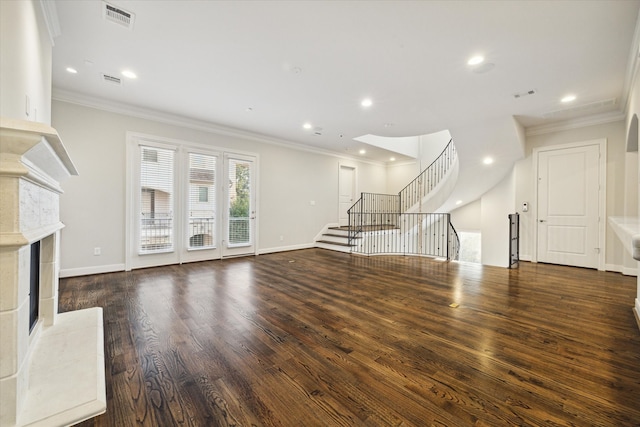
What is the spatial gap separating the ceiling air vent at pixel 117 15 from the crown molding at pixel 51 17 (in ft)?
1.28

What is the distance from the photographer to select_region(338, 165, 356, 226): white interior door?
8.66 m

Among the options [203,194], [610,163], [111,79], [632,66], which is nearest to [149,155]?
[203,194]

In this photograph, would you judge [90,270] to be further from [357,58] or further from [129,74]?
[357,58]

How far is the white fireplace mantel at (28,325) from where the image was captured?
3.90 feet

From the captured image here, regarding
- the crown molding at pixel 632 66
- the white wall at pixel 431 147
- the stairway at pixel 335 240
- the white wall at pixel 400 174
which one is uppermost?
the white wall at pixel 431 147

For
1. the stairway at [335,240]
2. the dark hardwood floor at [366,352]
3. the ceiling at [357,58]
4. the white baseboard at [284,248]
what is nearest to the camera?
the dark hardwood floor at [366,352]

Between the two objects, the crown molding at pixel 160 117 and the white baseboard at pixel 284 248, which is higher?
the crown molding at pixel 160 117

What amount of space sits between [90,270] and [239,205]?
2.90 meters

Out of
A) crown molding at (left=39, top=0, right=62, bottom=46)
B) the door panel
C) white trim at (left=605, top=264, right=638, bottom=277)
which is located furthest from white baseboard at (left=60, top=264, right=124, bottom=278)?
white trim at (left=605, top=264, right=638, bottom=277)

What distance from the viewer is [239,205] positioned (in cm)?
626

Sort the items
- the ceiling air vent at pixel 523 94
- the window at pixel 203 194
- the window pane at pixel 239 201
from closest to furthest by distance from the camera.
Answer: the ceiling air vent at pixel 523 94, the window at pixel 203 194, the window pane at pixel 239 201

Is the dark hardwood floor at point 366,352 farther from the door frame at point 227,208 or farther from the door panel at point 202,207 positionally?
the door frame at point 227,208

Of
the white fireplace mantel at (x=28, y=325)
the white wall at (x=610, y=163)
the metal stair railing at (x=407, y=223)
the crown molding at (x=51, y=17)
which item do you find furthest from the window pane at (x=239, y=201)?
the white wall at (x=610, y=163)

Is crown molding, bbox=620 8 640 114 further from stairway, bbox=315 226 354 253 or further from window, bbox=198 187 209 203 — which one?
window, bbox=198 187 209 203
